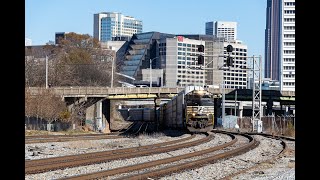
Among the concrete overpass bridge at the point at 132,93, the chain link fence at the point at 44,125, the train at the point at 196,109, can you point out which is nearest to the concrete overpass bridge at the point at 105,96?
the concrete overpass bridge at the point at 132,93

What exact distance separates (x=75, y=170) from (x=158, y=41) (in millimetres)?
168126

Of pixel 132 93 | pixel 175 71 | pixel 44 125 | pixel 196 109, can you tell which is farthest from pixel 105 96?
pixel 175 71

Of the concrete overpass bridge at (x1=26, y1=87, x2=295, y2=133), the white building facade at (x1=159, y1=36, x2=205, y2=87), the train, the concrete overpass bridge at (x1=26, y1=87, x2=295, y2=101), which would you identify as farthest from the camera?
the white building facade at (x1=159, y1=36, x2=205, y2=87)

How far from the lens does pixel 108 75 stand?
110188 mm

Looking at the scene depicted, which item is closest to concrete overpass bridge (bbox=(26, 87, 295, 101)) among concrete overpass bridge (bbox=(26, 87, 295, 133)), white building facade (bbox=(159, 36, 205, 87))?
concrete overpass bridge (bbox=(26, 87, 295, 133))

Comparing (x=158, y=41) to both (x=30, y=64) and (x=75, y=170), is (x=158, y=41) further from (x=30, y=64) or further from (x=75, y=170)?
(x=75, y=170)

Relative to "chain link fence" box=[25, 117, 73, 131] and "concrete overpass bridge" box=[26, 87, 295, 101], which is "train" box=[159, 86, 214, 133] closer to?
"chain link fence" box=[25, 117, 73, 131]

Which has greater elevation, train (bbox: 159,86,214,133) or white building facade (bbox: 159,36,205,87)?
white building facade (bbox: 159,36,205,87)

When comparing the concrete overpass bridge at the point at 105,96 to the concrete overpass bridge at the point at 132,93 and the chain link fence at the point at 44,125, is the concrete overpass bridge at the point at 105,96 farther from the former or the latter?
the chain link fence at the point at 44,125

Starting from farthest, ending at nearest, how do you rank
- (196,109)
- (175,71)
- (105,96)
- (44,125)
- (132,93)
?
(175,71) < (132,93) < (105,96) < (44,125) < (196,109)

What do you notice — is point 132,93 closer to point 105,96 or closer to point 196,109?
point 105,96

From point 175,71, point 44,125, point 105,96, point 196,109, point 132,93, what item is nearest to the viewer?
point 196,109
